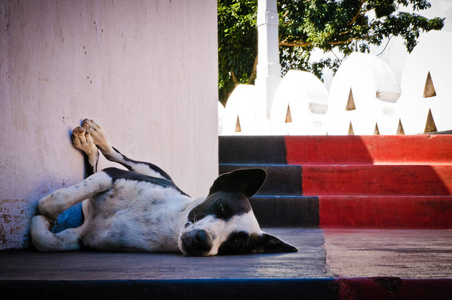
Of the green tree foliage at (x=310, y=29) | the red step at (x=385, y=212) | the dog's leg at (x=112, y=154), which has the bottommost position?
the red step at (x=385, y=212)

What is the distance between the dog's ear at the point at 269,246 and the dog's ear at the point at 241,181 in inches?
10.4

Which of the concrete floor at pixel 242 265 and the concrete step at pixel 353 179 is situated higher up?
the concrete step at pixel 353 179

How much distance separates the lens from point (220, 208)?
8.13 feet

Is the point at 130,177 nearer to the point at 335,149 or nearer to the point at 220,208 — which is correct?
the point at 220,208

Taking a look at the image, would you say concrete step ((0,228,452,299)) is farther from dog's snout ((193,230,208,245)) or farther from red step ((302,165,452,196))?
red step ((302,165,452,196))

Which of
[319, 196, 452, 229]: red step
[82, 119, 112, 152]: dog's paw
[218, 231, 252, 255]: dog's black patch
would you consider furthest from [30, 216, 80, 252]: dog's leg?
[319, 196, 452, 229]: red step

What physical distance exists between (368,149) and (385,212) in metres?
1.10

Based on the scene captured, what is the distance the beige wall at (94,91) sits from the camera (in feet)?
8.02

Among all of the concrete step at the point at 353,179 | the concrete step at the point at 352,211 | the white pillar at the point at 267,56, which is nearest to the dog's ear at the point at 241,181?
the concrete step at the point at 352,211

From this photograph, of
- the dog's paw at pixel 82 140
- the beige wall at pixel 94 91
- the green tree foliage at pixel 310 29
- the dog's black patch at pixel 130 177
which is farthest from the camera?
the green tree foliage at pixel 310 29

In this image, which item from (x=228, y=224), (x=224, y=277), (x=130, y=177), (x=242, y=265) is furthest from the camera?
(x=130, y=177)

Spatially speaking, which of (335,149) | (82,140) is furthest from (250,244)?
(335,149)

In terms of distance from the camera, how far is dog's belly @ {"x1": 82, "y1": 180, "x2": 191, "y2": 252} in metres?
2.58

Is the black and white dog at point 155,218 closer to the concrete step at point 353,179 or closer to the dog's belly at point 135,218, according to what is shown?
the dog's belly at point 135,218
